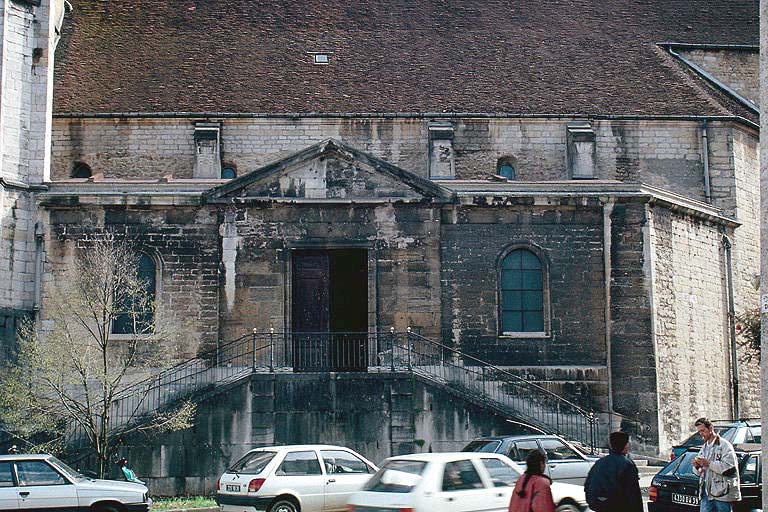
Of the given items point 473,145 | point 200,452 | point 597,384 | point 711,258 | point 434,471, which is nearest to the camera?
point 434,471

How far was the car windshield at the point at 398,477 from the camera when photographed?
1372cm

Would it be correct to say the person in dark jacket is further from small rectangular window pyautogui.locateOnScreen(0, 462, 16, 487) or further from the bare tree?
the bare tree

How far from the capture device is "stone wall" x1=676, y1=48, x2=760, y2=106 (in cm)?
3544

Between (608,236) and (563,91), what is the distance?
7410 millimetres

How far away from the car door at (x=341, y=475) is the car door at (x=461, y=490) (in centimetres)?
362

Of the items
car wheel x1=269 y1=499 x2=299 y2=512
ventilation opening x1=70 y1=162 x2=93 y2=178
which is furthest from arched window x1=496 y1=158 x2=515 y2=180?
car wheel x1=269 y1=499 x2=299 y2=512

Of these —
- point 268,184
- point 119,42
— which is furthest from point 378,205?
point 119,42

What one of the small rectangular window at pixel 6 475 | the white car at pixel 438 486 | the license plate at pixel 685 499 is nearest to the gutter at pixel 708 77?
the license plate at pixel 685 499

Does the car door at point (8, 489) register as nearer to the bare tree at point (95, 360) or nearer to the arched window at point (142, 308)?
the bare tree at point (95, 360)

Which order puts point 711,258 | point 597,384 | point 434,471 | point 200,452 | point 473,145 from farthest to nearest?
point 473,145
point 711,258
point 597,384
point 200,452
point 434,471

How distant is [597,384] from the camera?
25.7m

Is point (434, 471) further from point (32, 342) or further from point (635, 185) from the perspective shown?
point (635, 185)

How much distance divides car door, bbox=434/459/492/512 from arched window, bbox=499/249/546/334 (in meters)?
12.2

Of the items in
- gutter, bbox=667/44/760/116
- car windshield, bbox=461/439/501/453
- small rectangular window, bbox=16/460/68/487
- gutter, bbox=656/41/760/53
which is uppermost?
gutter, bbox=656/41/760/53
